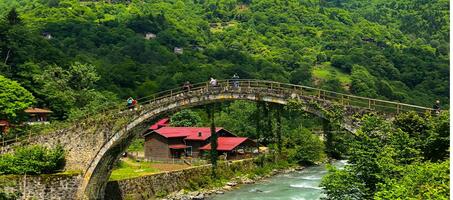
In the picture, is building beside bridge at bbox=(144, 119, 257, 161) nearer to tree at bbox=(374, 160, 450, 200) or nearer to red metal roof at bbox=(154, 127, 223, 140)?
red metal roof at bbox=(154, 127, 223, 140)

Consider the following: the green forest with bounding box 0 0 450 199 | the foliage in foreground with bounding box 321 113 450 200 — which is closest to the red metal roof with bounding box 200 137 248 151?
the green forest with bounding box 0 0 450 199

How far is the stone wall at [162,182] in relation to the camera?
32781 mm

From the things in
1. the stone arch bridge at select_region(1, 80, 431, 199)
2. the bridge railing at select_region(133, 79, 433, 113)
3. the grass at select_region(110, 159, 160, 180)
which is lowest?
the grass at select_region(110, 159, 160, 180)

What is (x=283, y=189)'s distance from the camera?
41.7 meters

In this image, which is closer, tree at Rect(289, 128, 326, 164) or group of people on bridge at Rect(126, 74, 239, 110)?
group of people on bridge at Rect(126, 74, 239, 110)

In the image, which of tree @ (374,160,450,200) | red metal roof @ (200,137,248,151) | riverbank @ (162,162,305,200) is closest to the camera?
tree @ (374,160,450,200)

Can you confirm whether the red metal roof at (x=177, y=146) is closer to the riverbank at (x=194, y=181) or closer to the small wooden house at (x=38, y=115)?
the riverbank at (x=194, y=181)

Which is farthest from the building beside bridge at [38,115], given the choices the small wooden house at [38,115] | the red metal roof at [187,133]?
the red metal roof at [187,133]

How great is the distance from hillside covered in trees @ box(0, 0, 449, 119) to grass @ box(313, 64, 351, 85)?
26 centimetres

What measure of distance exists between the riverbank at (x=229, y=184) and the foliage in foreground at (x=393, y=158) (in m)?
20.9

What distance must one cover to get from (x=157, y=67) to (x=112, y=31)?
30476 mm

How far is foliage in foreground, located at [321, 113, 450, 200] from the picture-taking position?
15.9 meters

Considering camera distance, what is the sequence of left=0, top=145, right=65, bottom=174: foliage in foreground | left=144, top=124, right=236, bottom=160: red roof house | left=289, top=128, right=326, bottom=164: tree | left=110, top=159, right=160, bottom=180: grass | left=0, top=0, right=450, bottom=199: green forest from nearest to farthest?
left=0, top=0, right=450, bottom=199: green forest < left=0, top=145, right=65, bottom=174: foliage in foreground < left=110, top=159, right=160, bottom=180: grass < left=144, top=124, right=236, bottom=160: red roof house < left=289, top=128, right=326, bottom=164: tree

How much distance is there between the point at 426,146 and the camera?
18.8 meters
